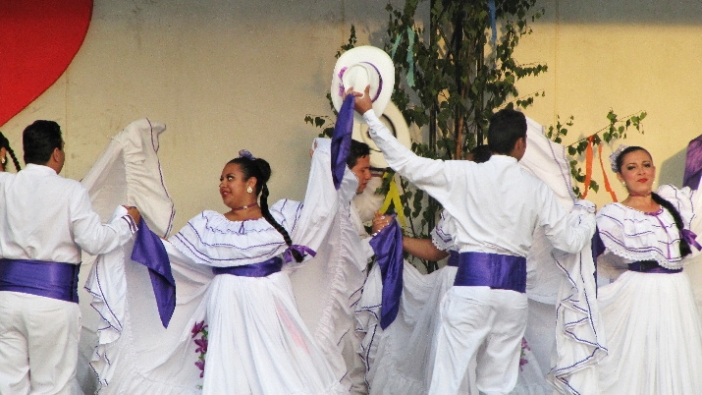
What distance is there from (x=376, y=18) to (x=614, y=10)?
1.56 meters

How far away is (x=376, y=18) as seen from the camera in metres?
7.95

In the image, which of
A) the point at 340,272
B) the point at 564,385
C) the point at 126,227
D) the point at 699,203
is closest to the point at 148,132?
the point at 126,227

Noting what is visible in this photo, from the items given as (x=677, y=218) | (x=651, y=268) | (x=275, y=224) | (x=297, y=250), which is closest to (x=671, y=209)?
(x=677, y=218)

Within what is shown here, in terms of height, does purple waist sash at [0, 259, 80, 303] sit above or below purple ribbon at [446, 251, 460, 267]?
below

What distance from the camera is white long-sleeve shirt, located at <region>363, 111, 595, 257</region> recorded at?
5.61m

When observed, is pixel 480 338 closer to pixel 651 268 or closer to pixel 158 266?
pixel 651 268

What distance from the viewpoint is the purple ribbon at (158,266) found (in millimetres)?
6219

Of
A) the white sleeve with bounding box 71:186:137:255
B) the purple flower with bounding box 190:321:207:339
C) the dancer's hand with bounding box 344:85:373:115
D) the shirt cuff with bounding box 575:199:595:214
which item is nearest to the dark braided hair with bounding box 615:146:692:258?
the shirt cuff with bounding box 575:199:595:214

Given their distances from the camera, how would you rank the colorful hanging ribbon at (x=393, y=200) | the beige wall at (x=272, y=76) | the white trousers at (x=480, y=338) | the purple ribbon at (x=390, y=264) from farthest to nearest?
the beige wall at (x=272, y=76), the colorful hanging ribbon at (x=393, y=200), the purple ribbon at (x=390, y=264), the white trousers at (x=480, y=338)

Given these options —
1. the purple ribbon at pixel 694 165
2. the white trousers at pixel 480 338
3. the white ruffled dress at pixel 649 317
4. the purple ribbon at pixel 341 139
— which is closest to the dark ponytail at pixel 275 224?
the purple ribbon at pixel 341 139

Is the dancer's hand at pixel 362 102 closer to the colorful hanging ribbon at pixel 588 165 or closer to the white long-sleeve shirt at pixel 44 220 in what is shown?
the white long-sleeve shirt at pixel 44 220

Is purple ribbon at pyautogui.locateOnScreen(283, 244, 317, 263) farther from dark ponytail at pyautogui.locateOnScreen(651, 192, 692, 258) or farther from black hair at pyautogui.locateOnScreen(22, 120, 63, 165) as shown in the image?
dark ponytail at pyautogui.locateOnScreen(651, 192, 692, 258)

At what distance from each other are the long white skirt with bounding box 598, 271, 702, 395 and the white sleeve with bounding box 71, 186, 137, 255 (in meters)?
2.57

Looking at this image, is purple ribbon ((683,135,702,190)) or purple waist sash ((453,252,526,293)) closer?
purple waist sash ((453,252,526,293))
